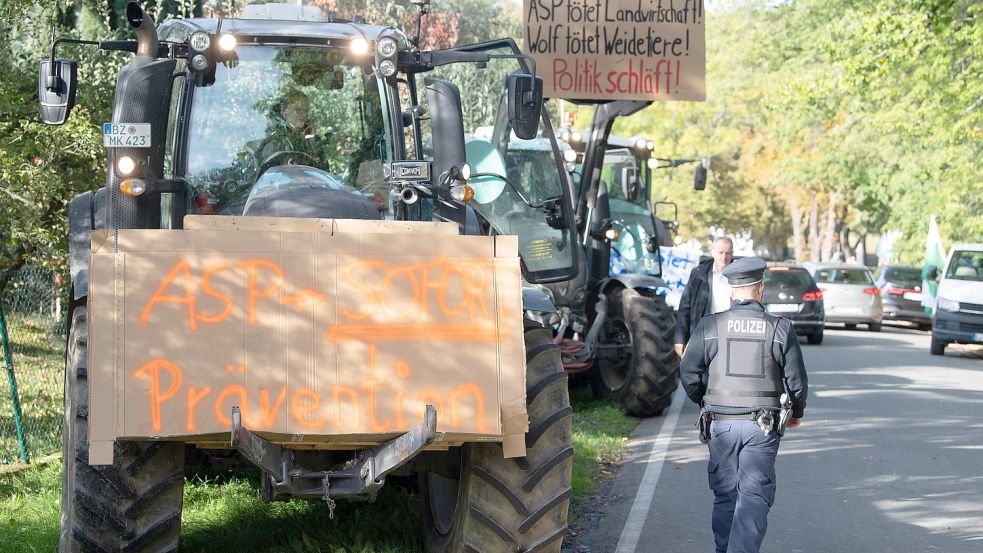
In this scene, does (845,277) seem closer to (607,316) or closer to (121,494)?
(607,316)

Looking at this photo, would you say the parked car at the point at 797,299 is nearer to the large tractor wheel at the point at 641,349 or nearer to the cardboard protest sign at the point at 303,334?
the large tractor wheel at the point at 641,349

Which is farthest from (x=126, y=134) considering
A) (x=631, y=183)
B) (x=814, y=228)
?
(x=814, y=228)

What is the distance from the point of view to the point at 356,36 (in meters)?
7.46

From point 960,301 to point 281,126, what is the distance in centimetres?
1893

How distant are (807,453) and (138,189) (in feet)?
23.2

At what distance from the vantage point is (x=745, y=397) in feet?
22.0

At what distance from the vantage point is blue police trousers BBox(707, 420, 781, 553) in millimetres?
6523

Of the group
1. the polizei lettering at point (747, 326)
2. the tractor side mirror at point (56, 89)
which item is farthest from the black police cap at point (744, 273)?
the tractor side mirror at point (56, 89)

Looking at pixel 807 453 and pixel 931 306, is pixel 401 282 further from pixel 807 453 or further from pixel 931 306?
pixel 931 306

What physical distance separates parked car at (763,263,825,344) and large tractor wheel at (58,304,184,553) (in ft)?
69.4

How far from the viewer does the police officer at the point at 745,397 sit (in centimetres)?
657

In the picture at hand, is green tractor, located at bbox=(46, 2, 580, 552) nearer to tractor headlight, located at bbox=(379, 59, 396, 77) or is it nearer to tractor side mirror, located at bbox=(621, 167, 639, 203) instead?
tractor headlight, located at bbox=(379, 59, 396, 77)

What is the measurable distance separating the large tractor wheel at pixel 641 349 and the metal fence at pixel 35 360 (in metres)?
5.63

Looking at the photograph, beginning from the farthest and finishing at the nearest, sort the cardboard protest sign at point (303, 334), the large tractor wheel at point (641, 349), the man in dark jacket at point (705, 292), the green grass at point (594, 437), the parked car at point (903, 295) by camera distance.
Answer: the parked car at point (903, 295) < the large tractor wheel at point (641, 349) < the man in dark jacket at point (705, 292) < the green grass at point (594, 437) < the cardboard protest sign at point (303, 334)
